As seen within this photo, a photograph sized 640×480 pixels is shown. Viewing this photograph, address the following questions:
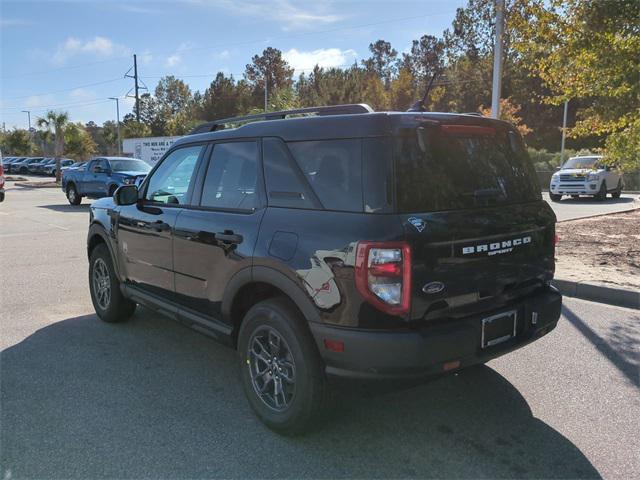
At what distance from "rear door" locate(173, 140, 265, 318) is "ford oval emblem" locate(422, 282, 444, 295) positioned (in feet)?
3.68

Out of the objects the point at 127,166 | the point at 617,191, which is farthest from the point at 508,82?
the point at 127,166

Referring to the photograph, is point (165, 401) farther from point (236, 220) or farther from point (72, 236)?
point (72, 236)

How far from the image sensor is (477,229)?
309cm

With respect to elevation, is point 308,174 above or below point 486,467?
above

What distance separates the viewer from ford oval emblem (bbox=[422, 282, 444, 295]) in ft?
9.28

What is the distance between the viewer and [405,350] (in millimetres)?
2746

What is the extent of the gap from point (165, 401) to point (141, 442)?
549mm

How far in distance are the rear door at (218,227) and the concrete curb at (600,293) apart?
4.84 m

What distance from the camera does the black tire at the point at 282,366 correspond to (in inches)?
120

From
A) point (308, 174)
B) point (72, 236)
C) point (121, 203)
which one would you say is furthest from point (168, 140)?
point (308, 174)

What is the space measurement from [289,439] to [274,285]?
0.93m

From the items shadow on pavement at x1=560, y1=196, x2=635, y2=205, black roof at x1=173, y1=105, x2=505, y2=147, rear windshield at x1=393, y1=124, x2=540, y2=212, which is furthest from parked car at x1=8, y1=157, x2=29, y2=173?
rear windshield at x1=393, y1=124, x2=540, y2=212

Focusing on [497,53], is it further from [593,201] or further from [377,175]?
[593,201]

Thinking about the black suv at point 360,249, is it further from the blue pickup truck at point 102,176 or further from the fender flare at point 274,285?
the blue pickup truck at point 102,176
